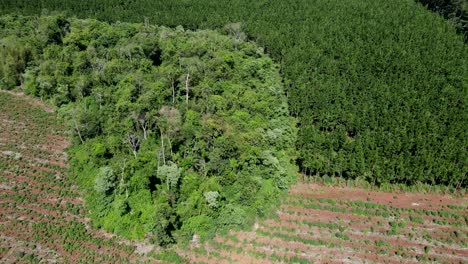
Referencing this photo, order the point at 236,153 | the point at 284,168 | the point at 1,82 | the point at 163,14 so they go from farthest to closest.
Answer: the point at 163,14, the point at 1,82, the point at 284,168, the point at 236,153

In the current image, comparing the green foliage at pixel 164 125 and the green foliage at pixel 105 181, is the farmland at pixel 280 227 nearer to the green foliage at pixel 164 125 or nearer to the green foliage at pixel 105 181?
the green foliage at pixel 164 125

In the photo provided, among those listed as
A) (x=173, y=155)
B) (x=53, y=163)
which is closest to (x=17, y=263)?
(x=53, y=163)

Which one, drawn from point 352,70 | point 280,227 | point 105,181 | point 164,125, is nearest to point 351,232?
point 280,227

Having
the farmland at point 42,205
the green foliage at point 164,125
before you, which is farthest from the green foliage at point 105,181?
the farmland at point 42,205

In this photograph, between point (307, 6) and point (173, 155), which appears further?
point (307, 6)

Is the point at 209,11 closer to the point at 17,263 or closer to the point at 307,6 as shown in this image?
the point at 307,6

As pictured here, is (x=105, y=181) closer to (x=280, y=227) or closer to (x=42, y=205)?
(x=42, y=205)
